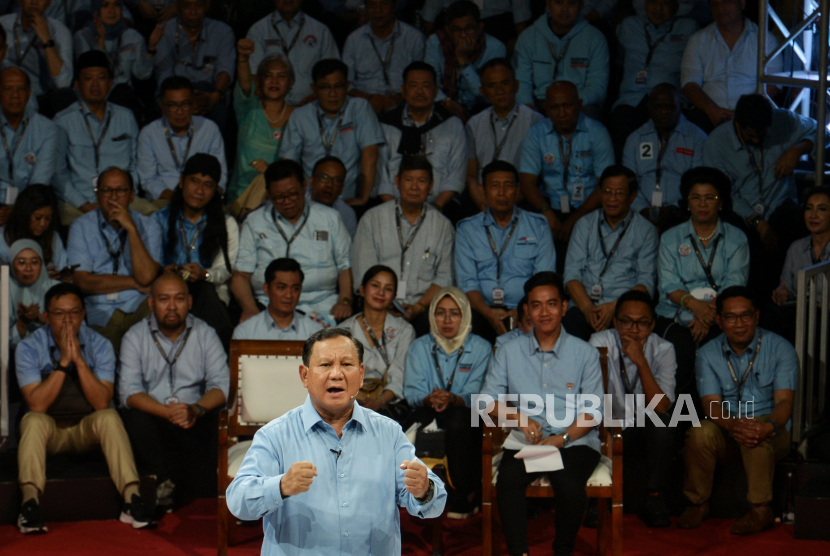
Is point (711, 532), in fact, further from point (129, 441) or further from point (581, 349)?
point (129, 441)

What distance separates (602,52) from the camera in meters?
7.12

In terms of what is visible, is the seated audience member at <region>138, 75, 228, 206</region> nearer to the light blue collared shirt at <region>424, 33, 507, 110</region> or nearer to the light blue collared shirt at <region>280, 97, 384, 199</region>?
the light blue collared shirt at <region>280, 97, 384, 199</region>

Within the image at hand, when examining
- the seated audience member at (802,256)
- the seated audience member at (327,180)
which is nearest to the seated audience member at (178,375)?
the seated audience member at (327,180)

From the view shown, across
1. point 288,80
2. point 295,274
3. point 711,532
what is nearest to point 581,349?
point 711,532

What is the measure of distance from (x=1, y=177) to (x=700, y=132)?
4989 mm

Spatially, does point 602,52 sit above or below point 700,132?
above

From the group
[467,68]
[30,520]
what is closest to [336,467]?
[30,520]

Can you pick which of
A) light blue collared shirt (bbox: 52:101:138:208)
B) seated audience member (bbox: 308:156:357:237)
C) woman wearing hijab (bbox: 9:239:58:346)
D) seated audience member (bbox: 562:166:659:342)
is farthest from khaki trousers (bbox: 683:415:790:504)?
light blue collared shirt (bbox: 52:101:138:208)

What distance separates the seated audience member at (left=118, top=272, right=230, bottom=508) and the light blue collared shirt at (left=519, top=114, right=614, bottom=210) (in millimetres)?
2661

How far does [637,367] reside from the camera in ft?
16.6

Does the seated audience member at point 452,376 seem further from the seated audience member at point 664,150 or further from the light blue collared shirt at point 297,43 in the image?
the light blue collared shirt at point 297,43

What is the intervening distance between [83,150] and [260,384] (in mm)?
2943

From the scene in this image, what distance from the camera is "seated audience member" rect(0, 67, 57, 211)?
6449 millimetres

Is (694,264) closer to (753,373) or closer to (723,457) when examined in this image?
(753,373)
